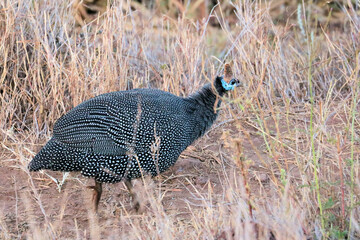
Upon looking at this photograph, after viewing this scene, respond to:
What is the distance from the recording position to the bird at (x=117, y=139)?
3.15 meters

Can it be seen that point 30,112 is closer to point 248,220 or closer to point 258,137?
point 258,137

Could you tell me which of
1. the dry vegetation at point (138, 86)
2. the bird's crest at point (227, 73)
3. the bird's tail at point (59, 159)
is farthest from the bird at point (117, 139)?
the bird's crest at point (227, 73)

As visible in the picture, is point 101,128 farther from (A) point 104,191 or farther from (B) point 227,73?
(B) point 227,73

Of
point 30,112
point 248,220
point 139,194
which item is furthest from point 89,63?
point 248,220

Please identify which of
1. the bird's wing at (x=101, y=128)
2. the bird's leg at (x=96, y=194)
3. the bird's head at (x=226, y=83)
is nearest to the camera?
the bird's wing at (x=101, y=128)

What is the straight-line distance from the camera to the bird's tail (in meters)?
3.18

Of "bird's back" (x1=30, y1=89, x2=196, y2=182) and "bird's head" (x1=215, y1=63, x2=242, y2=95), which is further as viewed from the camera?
"bird's head" (x1=215, y1=63, x2=242, y2=95)

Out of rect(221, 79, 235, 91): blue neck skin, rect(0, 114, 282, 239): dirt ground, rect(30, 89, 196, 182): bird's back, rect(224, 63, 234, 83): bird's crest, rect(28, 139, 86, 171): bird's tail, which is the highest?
rect(224, 63, 234, 83): bird's crest

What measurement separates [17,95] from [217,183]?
1769 mm

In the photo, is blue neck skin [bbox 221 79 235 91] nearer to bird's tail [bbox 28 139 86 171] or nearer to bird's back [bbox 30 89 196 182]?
bird's back [bbox 30 89 196 182]

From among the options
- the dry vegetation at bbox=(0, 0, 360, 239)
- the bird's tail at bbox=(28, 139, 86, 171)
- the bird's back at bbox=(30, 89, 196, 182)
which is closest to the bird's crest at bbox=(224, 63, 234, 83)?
the dry vegetation at bbox=(0, 0, 360, 239)

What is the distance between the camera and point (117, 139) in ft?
10.3

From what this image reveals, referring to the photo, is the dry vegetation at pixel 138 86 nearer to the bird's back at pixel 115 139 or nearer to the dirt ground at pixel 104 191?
the dirt ground at pixel 104 191

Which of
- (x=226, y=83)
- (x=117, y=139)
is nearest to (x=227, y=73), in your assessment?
(x=226, y=83)
